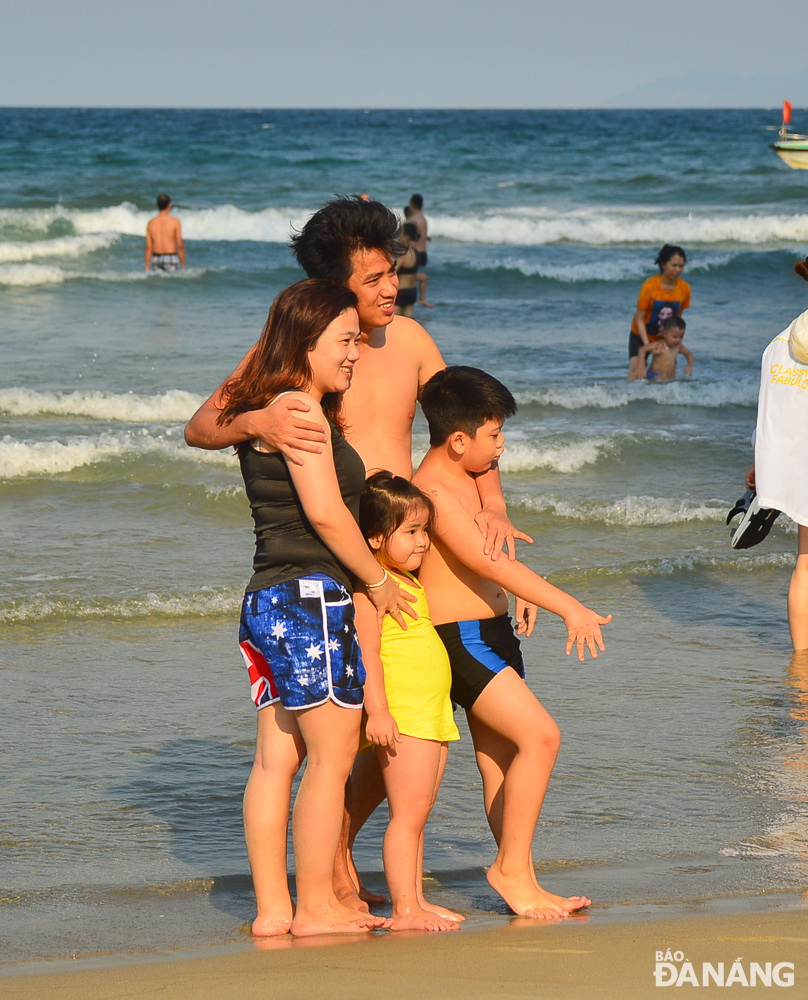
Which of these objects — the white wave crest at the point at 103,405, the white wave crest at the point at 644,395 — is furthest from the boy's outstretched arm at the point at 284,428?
the white wave crest at the point at 644,395

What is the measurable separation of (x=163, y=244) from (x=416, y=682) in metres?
16.7

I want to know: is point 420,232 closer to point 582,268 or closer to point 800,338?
point 582,268

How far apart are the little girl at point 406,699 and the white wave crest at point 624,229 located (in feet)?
80.0

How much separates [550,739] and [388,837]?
0.46 metres

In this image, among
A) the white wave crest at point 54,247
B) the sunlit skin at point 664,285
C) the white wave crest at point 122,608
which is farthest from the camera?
the white wave crest at point 54,247

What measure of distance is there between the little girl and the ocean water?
31 centimetres

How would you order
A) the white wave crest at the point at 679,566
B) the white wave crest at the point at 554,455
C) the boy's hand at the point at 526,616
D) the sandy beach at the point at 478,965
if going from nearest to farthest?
1. the sandy beach at the point at 478,965
2. the boy's hand at the point at 526,616
3. the white wave crest at the point at 679,566
4. the white wave crest at the point at 554,455

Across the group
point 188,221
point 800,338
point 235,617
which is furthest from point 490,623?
point 188,221

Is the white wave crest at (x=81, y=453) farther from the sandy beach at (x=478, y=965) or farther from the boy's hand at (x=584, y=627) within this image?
the sandy beach at (x=478, y=965)

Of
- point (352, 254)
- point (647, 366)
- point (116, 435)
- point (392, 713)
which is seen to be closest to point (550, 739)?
point (392, 713)

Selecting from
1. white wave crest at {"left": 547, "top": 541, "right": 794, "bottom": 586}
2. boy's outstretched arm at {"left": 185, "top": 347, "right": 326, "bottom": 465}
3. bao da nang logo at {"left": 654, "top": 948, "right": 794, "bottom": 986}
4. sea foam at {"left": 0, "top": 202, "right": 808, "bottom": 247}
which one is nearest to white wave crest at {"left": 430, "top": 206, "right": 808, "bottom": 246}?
sea foam at {"left": 0, "top": 202, "right": 808, "bottom": 247}

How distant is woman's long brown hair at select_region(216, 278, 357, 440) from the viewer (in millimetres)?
2873

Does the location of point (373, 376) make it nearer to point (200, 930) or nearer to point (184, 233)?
point (200, 930)

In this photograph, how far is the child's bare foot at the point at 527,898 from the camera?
10.2 ft
